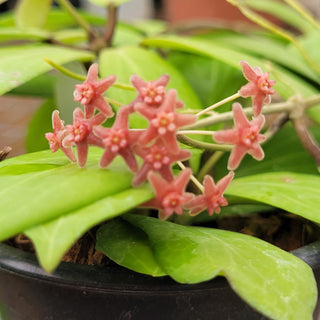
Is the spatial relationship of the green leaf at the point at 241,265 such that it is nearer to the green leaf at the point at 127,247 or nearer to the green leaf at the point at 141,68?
the green leaf at the point at 127,247

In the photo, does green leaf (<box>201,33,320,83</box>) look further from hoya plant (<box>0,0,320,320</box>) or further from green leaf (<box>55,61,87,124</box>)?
green leaf (<box>55,61,87,124</box>)

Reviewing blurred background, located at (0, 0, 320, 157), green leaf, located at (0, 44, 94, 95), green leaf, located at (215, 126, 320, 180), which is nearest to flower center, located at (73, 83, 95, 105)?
green leaf, located at (0, 44, 94, 95)

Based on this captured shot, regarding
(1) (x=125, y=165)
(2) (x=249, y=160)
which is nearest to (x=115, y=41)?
A: (2) (x=249, y=160)

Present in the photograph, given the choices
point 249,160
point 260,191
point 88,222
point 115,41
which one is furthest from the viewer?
point 115,41

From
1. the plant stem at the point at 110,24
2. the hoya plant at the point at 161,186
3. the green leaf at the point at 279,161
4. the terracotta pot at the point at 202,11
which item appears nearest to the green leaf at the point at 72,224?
the hoya plant at the point at 161,186

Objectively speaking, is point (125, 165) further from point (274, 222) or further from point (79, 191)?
point (274, 222)

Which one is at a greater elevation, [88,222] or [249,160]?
[88,222]

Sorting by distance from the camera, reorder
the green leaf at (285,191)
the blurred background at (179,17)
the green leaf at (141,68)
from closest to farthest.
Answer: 1. the green leaf at (285,191)
2. the green leaf at (141,68)
3. the blurred background at (179,17)
